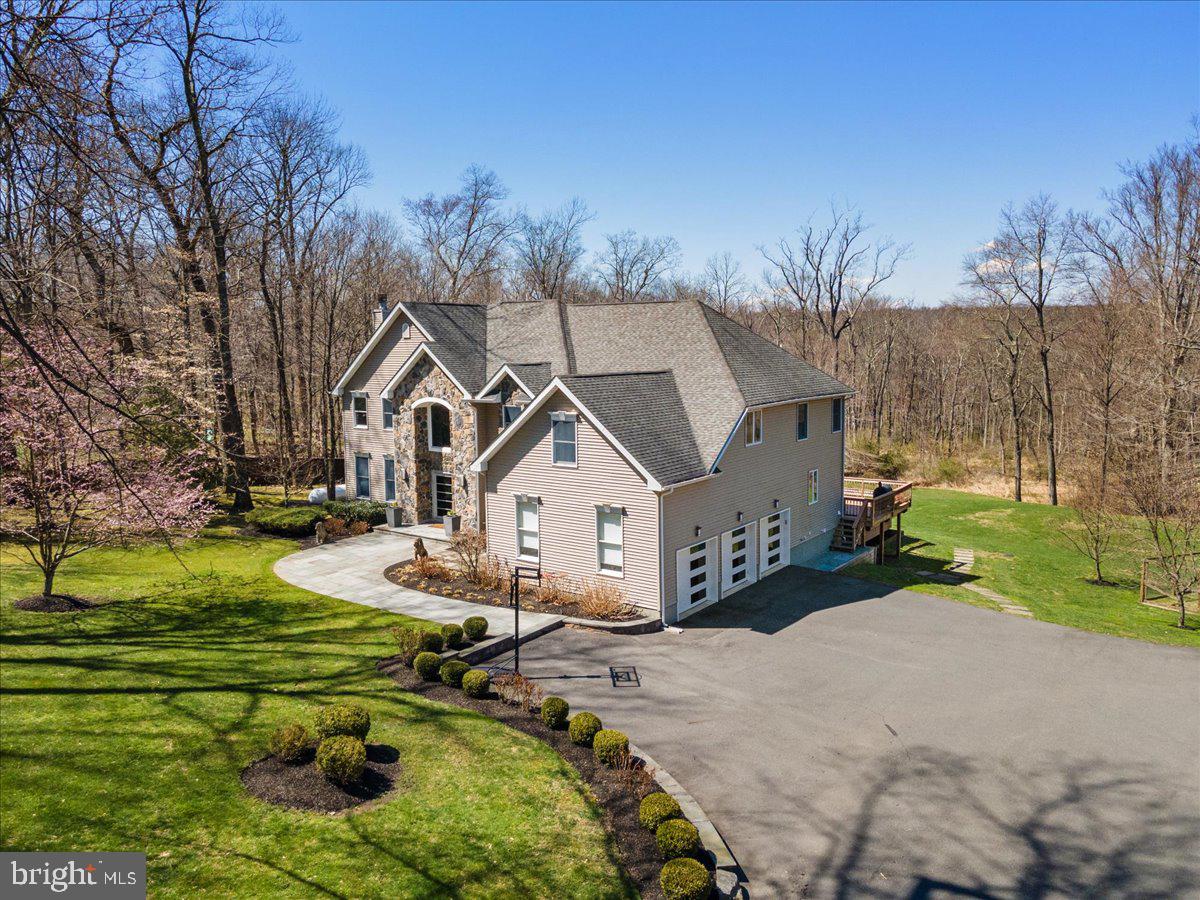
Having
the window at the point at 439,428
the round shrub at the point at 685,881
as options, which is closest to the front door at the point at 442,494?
the window at the point at 439,428

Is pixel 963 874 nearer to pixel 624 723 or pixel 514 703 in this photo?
pixel 624 723

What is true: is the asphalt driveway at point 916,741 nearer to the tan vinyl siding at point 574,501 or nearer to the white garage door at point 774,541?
the tan vinyl siding at point 574,501

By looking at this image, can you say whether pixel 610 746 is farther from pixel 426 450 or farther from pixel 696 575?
pixel 426 450

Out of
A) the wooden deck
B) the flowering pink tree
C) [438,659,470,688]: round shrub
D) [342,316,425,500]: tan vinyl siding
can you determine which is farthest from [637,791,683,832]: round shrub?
[342,316,425,500]: tan vinyl siding

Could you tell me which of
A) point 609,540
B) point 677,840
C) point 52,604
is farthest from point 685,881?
point 52,604

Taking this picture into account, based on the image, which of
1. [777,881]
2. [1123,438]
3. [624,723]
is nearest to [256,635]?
[624,723]
